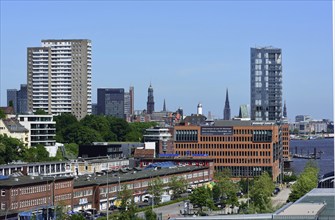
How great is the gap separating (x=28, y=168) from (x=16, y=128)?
2080cm

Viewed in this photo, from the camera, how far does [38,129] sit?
87562mm

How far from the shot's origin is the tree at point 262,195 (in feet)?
168

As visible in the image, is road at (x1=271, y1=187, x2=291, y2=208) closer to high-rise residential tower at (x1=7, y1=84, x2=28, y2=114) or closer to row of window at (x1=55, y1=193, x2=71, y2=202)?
row of window at (x1=55, y1=193, x2=71, y2=202)

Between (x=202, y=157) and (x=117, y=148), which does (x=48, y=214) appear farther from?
(x=117, y=148)

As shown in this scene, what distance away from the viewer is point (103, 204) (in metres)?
58.2

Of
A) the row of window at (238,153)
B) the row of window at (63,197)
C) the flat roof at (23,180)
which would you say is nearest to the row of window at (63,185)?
the flat roof at (23,180)

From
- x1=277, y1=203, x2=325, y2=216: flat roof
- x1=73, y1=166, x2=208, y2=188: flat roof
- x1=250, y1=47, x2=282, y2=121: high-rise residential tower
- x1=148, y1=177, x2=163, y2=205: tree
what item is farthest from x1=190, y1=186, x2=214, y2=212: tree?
x1=250, y1=47, x2=282, y2=121: high-rise residential tower

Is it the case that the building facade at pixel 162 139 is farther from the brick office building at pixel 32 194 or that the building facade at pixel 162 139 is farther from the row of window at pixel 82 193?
the brick office building at pixel 32 194

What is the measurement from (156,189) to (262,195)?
24.3ft

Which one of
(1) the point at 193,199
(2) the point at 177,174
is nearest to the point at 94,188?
(1) the point at 193,199

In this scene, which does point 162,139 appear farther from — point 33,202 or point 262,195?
point 33,202

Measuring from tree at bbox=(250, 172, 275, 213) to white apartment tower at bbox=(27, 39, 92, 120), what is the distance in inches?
2896

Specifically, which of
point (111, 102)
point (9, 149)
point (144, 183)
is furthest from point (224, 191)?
point (111, 102)

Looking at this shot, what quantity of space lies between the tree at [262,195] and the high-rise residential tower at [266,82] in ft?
203
